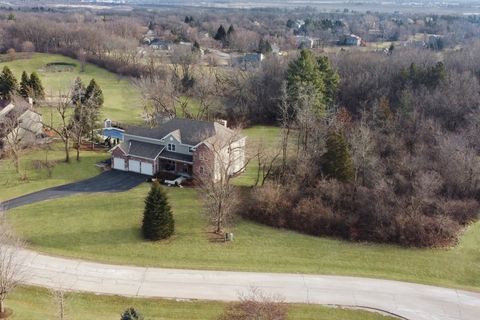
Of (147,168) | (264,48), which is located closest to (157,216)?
(147,168)

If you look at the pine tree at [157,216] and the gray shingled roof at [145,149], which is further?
the gray shingled roof at [145,149]

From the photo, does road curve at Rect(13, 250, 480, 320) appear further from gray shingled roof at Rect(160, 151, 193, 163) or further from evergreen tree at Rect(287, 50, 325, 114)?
evergreen tree at Rect(287, 50, 325, 114)

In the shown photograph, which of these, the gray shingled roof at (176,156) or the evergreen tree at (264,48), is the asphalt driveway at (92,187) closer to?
the gray shingled roof at (176,156)

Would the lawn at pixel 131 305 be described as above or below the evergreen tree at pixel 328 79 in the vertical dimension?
below

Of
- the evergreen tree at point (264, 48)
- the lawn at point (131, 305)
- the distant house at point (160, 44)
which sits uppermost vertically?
the evergreen tree at point (264, 48)

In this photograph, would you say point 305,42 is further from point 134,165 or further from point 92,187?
point 92,187

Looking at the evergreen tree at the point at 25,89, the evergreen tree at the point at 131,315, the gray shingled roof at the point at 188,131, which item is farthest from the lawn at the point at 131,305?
the evergreen tree at the point at 25,89
